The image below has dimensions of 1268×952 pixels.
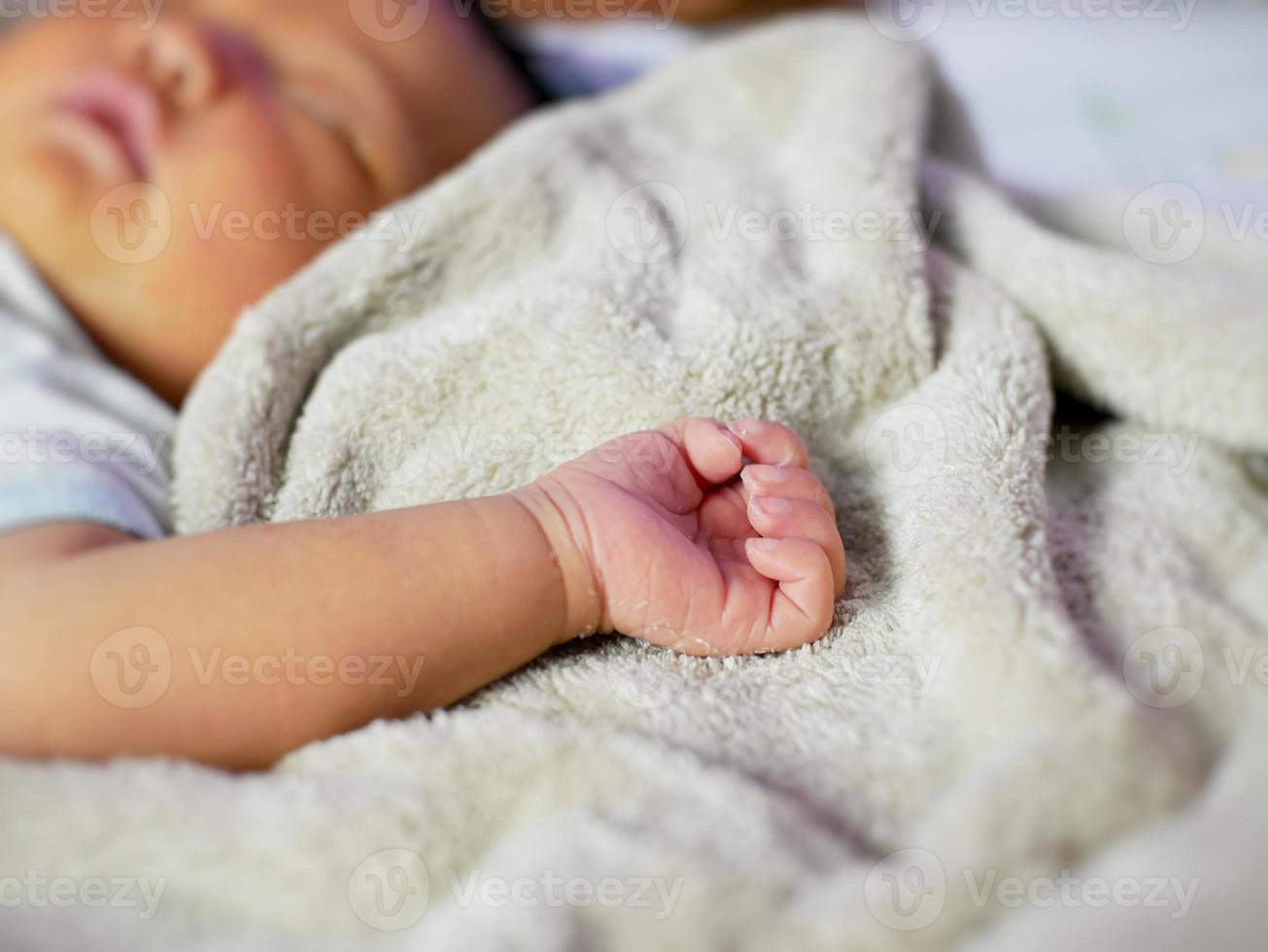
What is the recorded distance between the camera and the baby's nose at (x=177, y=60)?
1.06 metres

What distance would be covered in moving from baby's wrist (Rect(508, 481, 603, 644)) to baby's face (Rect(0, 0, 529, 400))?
1.68 feet

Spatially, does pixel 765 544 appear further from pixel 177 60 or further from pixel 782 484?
pixel 177 60

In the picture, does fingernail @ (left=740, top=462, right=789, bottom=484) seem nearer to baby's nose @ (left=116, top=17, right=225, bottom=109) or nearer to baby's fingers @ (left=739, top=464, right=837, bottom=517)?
baby's fingers @ (left=739, top=464, right=837, bottom=517)

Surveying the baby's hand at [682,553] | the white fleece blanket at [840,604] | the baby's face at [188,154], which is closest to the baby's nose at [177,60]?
the baby's face at [188,154]

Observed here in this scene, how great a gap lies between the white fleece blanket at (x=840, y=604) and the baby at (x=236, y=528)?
0.13 ft

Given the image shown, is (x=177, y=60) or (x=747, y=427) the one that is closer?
(x=747, y=427)

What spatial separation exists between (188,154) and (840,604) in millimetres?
816

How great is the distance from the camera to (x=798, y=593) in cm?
65

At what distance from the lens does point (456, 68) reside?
128cm

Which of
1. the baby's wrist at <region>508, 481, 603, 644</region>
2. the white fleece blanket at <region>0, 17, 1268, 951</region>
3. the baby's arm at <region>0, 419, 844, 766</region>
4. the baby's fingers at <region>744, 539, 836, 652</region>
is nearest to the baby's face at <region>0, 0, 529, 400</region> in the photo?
the white fleece blanket at <region>0, 17, 1268, 951</region>

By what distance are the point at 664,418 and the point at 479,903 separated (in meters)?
0.40

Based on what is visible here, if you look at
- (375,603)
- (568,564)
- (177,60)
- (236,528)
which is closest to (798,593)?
(568,564)

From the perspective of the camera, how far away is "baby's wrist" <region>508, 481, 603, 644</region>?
2.10ft

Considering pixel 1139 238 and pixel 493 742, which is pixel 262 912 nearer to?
pixel 493 742
